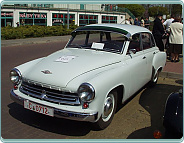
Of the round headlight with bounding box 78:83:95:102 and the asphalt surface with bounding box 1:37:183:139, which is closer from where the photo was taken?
the round headlight with bounding box 78:83:95:102

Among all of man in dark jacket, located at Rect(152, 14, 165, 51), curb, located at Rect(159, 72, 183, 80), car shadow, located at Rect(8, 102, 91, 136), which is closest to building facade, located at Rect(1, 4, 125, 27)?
man in dark jacket, located at Rect(152, 14, 165, 51)

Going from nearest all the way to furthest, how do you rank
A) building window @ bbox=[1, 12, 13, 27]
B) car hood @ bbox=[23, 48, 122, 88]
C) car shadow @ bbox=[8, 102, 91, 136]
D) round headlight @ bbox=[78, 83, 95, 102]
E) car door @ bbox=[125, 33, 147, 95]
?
round headlight @ bbox=[78, 83, 95, 102]
car hood @ bbox=[23, 48, 122, 88]
car shadow @ bbox=[8, 102, 91, 136]
car door @ bbox=[125, 33, 147, 95]
building window @ bbox=[1, 12, 13, 27]

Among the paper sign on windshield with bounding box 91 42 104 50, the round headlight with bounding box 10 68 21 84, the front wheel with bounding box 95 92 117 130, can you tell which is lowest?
the front wheel with bounding box 95 92 117 130

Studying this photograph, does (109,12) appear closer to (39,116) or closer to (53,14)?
(53,14)

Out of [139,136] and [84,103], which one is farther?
[139,136]

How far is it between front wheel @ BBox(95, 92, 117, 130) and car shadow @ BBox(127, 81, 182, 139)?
47cm

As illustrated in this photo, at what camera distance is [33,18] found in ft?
99.8

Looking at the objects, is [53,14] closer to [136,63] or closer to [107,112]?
[136,63]

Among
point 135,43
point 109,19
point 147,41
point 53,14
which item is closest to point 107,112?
point 135,43

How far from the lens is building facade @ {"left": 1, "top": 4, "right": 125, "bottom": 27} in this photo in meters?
28.0

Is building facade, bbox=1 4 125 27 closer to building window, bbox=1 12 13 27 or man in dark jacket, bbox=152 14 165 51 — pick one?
building window, bbox=1 12 13 27

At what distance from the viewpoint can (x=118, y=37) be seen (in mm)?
5082

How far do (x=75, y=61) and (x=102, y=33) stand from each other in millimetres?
1388

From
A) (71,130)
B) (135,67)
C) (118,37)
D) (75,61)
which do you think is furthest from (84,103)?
(118,37)
